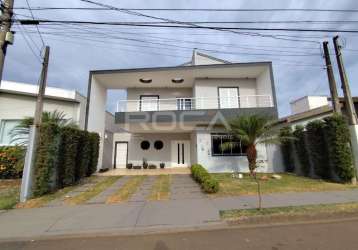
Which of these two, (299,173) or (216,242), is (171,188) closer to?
(216,242)

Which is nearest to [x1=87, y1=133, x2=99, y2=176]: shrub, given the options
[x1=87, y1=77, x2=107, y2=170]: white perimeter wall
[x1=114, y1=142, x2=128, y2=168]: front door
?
[x1=87, y1=77, x2=107, y2=170]: white perimeter wall

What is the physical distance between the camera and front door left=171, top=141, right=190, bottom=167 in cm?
1734

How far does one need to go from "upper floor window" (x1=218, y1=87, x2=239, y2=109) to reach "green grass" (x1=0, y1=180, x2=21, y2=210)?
12968 millimetres

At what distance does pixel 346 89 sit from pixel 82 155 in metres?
13.7

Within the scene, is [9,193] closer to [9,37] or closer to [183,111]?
[9,37]

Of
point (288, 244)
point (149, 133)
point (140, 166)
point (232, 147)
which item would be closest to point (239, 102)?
point (232, 147)

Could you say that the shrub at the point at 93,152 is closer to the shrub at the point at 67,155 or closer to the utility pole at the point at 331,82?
the shrub at the point at 67,155

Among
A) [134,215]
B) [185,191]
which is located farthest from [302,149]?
[134,215]

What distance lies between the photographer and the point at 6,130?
42.3 feet

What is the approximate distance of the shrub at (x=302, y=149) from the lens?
11.6m

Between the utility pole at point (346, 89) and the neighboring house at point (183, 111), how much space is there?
3425 mm

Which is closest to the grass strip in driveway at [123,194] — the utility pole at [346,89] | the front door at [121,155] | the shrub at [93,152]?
the shrub at [93,152]

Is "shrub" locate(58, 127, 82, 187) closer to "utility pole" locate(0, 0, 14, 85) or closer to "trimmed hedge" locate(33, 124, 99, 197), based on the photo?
"trimmed hedge" locate(33, 124, 99, 197)

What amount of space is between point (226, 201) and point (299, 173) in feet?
26.3
